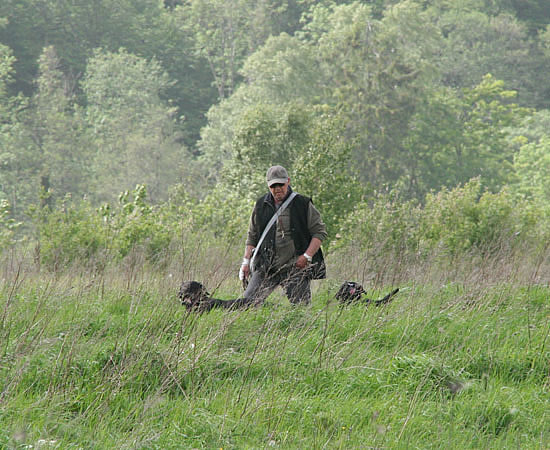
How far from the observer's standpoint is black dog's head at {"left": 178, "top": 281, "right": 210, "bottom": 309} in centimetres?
615

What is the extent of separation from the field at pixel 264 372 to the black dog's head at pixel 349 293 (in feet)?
0.31

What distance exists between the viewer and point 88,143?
188 feet

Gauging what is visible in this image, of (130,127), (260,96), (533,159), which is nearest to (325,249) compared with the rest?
(260,96)

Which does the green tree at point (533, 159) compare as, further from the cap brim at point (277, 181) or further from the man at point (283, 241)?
the cap brim at point (277, 181)

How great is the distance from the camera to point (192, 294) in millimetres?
6207

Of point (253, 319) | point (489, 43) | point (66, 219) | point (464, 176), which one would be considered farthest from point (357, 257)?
point (489, 43)

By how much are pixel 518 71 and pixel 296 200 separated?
56168mm

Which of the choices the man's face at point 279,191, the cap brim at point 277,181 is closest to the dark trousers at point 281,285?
the man's face at point 279,191

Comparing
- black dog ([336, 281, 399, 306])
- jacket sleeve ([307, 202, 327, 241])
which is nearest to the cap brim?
jacket sleeve ([307, 202, 327, 241])

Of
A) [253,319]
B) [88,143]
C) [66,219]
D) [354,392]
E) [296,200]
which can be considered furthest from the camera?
[88,143]

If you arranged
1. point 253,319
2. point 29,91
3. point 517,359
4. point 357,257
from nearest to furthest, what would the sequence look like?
point 517,359 → point 253,319 → point 357,257 → point 29,91

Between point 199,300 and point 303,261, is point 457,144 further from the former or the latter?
point 199,300

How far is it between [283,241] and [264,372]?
193 centimetres

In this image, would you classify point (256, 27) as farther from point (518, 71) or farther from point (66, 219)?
point (66, 219)
